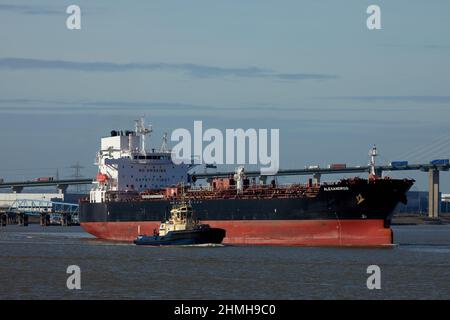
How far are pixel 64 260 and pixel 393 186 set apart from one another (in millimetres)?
18268

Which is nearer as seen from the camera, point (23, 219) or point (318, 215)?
point (318, 215)

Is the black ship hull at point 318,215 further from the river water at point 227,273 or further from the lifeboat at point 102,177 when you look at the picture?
the lifeboat at point 102,177

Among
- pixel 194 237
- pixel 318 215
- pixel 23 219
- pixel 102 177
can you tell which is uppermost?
pixel 102 177

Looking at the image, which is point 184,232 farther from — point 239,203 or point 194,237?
point 239,203

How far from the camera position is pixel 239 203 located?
6172 centimetres

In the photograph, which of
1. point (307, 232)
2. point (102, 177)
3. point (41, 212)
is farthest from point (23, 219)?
point (307, 232)

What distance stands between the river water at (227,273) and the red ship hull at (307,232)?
1.62 metres

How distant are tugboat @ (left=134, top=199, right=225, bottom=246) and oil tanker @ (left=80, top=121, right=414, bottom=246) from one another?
292 cm

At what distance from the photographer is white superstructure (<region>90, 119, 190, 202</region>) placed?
7462cm

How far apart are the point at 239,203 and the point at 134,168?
1515 centimetres

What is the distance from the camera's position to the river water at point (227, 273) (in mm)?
36000

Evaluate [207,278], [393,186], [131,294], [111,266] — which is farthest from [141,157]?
[131,294]

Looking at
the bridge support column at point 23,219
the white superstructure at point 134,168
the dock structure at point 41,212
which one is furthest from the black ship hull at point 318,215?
the bridge support column at point 23,219
